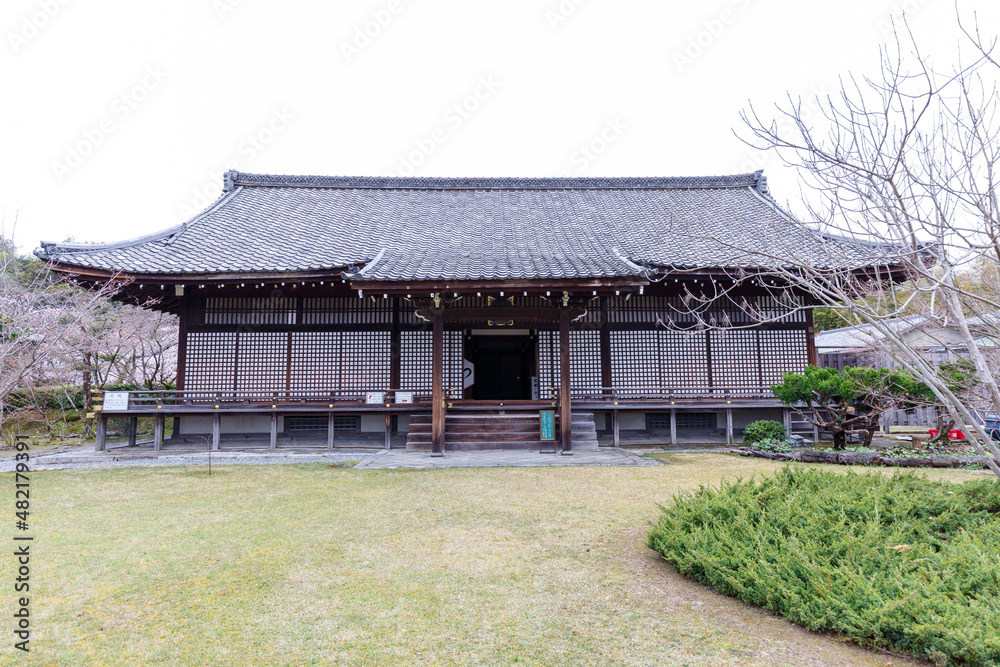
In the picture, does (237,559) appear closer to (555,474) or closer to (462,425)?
(555,474)

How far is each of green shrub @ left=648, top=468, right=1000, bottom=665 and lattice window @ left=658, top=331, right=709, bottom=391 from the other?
8039 mm

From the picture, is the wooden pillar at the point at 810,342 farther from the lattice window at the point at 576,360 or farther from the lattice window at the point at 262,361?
the lattice window at the point at 262,361

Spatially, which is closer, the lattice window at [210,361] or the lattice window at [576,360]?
the lattice window at [210,361]

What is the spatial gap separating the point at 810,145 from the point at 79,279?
45.1 feet

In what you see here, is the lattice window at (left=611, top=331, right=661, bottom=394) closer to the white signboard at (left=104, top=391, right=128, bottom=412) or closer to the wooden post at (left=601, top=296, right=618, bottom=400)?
the wooden post at (left=601, top=296, right=618, bottom=400)

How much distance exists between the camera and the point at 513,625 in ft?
10.2

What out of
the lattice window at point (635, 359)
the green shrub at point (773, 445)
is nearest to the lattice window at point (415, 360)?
the lattice window at point (635, 359)

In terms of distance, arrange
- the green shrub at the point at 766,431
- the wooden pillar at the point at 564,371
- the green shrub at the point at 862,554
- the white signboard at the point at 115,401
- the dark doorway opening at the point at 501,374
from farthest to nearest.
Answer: the dark doorway opening at the point at 501,374, the green shrub at the point at 766,431, the white signboard at the point at 115,401, the wooden pillar at the point at 564,371, the green shrub at the point at 862,554

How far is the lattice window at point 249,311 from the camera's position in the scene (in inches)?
511

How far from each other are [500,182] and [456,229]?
4423mm

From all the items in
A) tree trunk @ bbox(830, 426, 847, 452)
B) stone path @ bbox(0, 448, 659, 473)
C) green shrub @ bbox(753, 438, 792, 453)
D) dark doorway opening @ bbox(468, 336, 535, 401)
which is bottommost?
stone path @ bbox(0, 448, 659, 473)

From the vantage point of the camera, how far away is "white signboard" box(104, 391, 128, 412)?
1136 cm

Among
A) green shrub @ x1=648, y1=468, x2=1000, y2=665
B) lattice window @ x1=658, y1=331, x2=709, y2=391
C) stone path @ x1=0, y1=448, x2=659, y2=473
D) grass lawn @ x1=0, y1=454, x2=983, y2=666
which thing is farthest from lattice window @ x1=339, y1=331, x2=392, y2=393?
green shrub @ x1=648, y1=468, x2=1000, y2=665

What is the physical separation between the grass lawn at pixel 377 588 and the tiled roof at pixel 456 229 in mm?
5090
